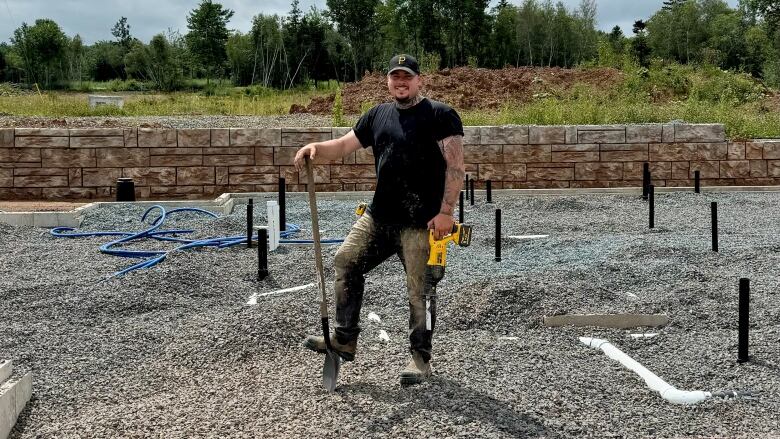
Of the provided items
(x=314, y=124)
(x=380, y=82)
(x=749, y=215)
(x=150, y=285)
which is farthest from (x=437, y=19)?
(x=150, y=285)

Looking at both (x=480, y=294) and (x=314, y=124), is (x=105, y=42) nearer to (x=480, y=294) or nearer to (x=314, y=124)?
(x=314, y=124)

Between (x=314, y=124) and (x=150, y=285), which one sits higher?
(x=314, y=124)

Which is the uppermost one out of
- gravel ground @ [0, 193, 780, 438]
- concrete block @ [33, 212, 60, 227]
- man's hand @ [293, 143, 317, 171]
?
man's hand @ [293, 143, 317, 171]

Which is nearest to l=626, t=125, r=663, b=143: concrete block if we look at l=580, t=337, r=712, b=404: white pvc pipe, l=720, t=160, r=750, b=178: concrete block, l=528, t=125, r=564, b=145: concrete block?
l=528, t=125, r=564, b=145: concrete block

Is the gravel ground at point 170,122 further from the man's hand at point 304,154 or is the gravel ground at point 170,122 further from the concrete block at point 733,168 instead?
the man's hand at point 304,154

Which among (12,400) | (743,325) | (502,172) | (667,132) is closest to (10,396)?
(12,400)

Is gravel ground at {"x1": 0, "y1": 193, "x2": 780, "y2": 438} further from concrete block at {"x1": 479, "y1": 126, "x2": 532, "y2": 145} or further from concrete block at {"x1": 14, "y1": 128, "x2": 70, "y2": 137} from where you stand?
concrete block at {"x1": 479, "y1": 126, "x2": 532, "y2": 145}

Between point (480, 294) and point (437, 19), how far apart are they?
4474 cm

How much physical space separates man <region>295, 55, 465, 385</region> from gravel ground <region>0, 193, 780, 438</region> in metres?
0.37

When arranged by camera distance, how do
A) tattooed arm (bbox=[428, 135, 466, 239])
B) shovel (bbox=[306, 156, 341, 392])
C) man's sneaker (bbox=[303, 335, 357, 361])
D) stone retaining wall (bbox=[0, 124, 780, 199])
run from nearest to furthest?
1. tattooed arm (bbox=[428, 135, 466, 239])
2. shovel (bbox=[306, 156, 341, 392])
3. man's sneaker (bbox=[303, 335, 357, 361])
4. stone retaining wall (bbox=[0, 124, 780, 199])

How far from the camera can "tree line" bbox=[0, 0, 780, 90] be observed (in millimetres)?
49094

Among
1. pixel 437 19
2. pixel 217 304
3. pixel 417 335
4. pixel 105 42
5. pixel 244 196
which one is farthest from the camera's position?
pixel 105 42

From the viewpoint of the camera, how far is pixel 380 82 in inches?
860

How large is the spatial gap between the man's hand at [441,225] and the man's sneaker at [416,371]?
25.3 inches
